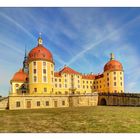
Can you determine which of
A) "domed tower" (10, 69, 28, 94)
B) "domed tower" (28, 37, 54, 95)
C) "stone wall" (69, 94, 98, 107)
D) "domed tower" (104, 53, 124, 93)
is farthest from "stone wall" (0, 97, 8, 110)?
"domed tower" (104, 53, 124, 93)

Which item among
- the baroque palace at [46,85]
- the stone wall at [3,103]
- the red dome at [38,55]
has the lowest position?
the stone wall at [3,103]

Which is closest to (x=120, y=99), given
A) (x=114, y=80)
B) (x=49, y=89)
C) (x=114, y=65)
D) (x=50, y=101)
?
(x=114, y=65)

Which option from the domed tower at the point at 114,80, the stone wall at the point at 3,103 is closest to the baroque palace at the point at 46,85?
the domed tower at the point at 114,80

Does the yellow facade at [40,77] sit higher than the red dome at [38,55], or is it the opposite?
the red dome at [38,55]

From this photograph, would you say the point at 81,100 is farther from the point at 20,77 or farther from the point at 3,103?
the point at 20,77

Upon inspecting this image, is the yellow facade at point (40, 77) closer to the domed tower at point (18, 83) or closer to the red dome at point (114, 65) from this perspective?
the domed tower at point (18, 83)

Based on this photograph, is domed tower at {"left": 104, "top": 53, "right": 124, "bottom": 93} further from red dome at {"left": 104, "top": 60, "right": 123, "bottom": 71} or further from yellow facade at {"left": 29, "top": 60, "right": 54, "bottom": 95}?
yellow facade at {"left": 29, "top": 60, "right": 54, "bottom": 95}

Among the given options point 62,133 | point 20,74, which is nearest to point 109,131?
point 62,133
